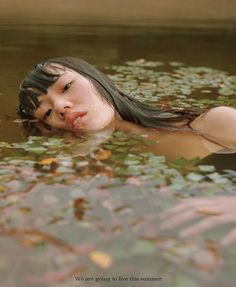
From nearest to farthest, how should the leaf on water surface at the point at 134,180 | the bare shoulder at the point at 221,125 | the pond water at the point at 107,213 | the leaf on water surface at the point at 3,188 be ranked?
the pond water at the point at 107,213 < the leaf on water surface at the point at 3,188 < the leaf on water surface at the point at 134,180 < the bare shoulder at the point at 221,125

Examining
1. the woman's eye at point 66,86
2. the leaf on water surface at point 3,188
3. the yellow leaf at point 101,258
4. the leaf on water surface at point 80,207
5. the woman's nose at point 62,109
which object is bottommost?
the yellow leaf at point 101,258

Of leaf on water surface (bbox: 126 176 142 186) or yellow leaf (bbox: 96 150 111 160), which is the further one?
yellow leaf (bbox: 96 150 111 160)

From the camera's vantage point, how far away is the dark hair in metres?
4.64

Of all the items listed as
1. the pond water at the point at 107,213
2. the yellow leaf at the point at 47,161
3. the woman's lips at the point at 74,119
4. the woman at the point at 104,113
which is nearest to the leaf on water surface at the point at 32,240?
the pond water at the point at 107,213

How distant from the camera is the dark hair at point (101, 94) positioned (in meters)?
4.64

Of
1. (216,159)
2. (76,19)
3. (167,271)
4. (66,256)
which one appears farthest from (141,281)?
(76,19)

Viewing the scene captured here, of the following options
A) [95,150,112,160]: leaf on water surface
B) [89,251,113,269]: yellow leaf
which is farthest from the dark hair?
[89,251,113,269]: yellow leaf

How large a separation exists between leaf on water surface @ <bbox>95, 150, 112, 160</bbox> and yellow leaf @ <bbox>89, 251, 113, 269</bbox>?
55.6 inches

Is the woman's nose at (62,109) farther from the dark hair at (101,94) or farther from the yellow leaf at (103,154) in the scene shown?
the yellow leaf at (103,154)

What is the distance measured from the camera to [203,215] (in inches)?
118

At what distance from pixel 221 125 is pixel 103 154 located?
107 centimetres

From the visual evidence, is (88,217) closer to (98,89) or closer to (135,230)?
(135,230)

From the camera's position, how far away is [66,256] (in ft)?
8.25

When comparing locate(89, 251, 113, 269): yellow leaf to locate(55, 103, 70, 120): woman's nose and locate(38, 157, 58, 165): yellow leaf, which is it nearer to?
locate(38, 157, 58, 165): yellow leaf
